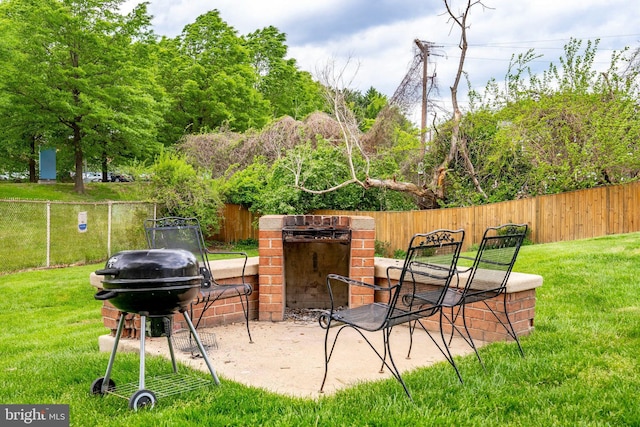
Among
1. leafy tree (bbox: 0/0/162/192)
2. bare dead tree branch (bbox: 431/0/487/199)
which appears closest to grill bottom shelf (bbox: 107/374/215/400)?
bare dead tree branch (bbox: 431/0/487/199)

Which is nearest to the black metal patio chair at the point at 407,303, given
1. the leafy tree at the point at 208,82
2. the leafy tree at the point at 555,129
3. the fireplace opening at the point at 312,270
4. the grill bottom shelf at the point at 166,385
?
the grill bottom shelf at the point at 166,385

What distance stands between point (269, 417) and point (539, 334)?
2564 millimetres

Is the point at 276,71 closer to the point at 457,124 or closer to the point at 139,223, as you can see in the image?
the point at 457,124

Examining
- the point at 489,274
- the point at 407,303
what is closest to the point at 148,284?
the point at 407,303

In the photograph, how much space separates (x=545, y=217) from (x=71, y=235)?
10.5 m

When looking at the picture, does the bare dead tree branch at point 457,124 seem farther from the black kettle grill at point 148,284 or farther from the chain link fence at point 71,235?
the black kettle grill at point 148,284

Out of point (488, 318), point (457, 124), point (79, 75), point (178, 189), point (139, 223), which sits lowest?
point (488, 318)

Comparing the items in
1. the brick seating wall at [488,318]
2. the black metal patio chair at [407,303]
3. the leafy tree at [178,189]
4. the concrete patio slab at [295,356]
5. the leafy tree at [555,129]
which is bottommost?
the concrete patio slab at [295,356]

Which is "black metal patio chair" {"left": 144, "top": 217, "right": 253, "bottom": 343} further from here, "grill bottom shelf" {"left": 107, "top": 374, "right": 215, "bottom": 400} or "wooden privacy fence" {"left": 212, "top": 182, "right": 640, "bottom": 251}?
"wooden privacy fence" {"left": 212, "top": 182, "right": 640, "bottom": 251}

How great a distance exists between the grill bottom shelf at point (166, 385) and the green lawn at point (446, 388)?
53mm

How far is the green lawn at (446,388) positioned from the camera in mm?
2613

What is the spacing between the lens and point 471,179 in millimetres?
A: 14922

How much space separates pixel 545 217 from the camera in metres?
12.4

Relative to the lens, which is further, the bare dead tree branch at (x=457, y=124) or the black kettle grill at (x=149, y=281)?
the bare dead tree branch at (x=457, y=124)
